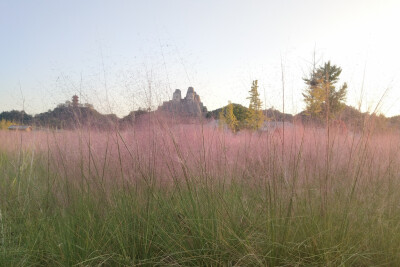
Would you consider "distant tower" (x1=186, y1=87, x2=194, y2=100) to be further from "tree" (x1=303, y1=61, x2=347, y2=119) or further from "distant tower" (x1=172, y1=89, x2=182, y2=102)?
"tree" (x1=303, y1=61, x2=347, y2=119)

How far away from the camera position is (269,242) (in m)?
1.71

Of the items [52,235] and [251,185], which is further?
[251,185]

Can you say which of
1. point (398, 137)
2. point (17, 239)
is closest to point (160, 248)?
point (17, 239)

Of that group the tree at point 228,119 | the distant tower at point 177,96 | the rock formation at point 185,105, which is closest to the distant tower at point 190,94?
the rock formation at point 185,105

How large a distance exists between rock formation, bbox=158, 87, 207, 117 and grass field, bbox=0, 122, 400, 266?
0.14 meters

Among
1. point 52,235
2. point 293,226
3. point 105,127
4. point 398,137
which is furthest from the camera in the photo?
point 398,137

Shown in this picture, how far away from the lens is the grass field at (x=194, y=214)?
1765 mm

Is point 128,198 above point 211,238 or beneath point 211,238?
above

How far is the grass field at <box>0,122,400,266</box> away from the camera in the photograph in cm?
176

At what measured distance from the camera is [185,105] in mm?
2484

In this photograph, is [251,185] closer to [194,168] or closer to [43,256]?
[194,168]

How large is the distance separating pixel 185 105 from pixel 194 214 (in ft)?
3.30

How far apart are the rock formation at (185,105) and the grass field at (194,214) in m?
0.14

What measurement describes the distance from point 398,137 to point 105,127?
139 inches
